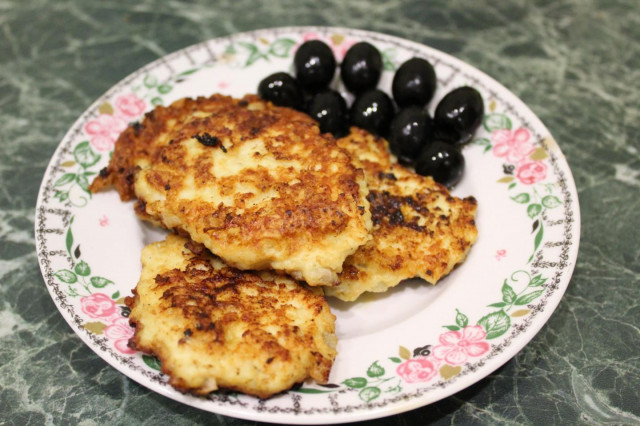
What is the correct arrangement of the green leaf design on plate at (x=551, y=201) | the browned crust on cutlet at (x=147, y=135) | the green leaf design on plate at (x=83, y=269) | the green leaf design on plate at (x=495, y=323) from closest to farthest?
the green leaf design on plate at (x=495, y=323)
the green leaf design on plate at (x=83, y=269)
the green leaf design on plate at (x=551, y=201)
the browned crust on cutlet at (x=147, y=135)

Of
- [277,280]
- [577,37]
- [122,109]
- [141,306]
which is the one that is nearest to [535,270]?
[277,280]

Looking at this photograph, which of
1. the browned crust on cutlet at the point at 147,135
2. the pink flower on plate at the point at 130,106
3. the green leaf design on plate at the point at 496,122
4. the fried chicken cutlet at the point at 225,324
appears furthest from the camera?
the pink flower on plate at the point at 130,106

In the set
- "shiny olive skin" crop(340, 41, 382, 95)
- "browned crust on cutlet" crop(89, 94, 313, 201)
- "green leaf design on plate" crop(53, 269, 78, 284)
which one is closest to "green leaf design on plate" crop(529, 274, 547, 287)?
"browned crust on cutlet" crop(89, 94, 313, 201)

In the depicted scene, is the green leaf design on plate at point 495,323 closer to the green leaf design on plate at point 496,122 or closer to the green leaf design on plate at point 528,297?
the green leaf design on plate at point 528,297

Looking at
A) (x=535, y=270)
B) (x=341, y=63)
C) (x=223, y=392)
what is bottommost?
(x=223, y=392)

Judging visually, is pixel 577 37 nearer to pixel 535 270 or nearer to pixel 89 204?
pixel 535 270

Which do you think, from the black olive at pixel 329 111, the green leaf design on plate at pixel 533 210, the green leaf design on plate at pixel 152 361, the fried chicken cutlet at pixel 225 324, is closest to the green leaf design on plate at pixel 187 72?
the black olive at pixel 329 111

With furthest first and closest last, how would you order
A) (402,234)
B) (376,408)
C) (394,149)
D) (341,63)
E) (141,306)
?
(341,63) < (394,149) < (402,234) < (141,306) < (376,408)
